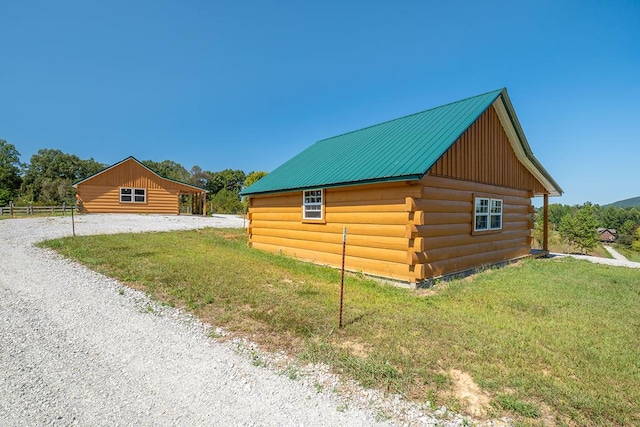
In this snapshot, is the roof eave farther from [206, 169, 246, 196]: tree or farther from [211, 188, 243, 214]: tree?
[206, 169, 246, 196]: tree

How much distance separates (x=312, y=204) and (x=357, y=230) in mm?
2276

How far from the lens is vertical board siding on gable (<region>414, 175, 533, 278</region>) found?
338 inches

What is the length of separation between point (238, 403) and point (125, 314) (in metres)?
3.52

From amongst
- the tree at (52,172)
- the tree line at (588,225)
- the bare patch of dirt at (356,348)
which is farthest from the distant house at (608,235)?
the tree at (52,172)

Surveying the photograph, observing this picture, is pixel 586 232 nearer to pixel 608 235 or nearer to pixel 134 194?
pixel 134 194

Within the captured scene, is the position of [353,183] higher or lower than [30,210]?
higher

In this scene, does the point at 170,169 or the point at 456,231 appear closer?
the point at 456,231

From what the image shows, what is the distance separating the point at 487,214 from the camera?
1109 centimetres

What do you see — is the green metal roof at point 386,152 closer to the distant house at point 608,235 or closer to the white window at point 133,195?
the white window at point 133,195

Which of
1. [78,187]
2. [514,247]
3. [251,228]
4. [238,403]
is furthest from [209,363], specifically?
[78,187]

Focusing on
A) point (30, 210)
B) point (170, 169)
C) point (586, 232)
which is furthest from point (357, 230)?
point (170, 169)

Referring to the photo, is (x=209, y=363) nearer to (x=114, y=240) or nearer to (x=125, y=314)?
(x=125, y=314)

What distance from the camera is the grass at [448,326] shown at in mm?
3537

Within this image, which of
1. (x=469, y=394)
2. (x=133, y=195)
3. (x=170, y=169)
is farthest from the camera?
(x=170, y=169)
